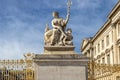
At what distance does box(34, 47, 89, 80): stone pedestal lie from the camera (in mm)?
19484

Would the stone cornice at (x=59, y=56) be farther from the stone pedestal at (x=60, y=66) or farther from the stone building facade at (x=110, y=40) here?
the stone building facade at (x=110, y=40)

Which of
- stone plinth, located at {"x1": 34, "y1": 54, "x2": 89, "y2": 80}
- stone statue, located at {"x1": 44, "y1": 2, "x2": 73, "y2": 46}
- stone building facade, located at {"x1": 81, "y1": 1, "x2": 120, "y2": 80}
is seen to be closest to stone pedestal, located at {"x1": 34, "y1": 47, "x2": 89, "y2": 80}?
stone plinth, located at {"x1": 34, "y1": 54, "x2": 89, "y2": 80}

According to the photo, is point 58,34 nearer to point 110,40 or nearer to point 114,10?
point 114,10

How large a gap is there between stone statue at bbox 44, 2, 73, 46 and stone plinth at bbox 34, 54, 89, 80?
875mm

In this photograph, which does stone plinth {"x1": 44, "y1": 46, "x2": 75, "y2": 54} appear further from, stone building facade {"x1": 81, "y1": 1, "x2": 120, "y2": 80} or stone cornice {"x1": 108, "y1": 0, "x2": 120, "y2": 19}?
stone cornice {"x1": 108, "y1": 0, "x2": 120, "y2": 19}

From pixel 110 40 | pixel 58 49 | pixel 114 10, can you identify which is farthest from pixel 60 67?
pixel 110 40

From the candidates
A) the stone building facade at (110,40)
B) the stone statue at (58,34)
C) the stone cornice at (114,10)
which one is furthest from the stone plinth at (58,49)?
the stone cornice at (114,10)

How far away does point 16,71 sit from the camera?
71.2 feet

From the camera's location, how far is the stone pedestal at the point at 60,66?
19.5 metres

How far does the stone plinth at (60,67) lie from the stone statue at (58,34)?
88 cm

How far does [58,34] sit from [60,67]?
1.98m

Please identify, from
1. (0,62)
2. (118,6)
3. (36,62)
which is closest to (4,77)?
(0,62)

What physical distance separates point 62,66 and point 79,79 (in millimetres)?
1193

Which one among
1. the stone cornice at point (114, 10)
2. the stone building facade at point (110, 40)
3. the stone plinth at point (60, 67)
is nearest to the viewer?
the stone plinth at point (60, 67)
